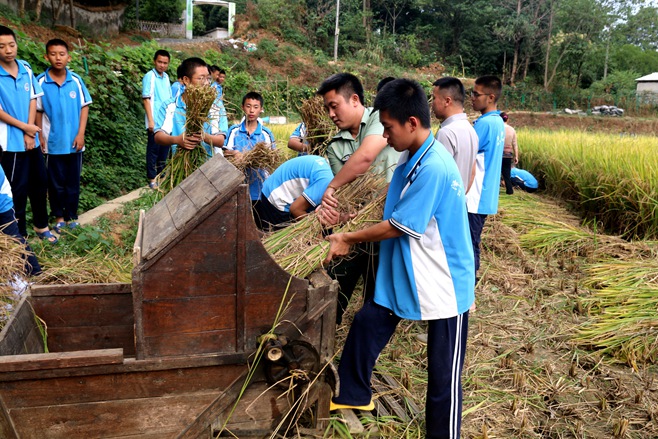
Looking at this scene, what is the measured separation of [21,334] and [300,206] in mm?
1509

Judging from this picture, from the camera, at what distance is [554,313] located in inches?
160

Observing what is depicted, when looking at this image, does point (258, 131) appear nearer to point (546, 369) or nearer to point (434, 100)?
point (434, 100)

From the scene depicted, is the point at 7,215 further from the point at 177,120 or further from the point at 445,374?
the point at 445,374

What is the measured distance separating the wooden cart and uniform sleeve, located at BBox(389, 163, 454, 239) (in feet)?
1.40

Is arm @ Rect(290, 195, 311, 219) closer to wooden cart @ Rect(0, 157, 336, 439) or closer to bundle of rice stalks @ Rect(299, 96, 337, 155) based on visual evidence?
wooden cart @ Rect(0, 157, 336, 439)

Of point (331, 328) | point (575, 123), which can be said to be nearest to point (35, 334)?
point (331, 328)

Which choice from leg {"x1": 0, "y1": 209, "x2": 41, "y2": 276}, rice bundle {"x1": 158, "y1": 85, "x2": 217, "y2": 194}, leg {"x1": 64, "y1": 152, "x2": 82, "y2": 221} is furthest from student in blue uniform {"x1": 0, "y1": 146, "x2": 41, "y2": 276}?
leg {"x1": 64, "y1": 152, "x2": 82, "y2": 221}

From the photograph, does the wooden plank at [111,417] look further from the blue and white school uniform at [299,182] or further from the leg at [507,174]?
the leg at [507,174]

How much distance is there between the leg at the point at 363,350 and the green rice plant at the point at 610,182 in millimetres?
4270

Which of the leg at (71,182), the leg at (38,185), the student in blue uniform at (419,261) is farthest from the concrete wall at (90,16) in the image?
the student in blue uniform at (419,261)

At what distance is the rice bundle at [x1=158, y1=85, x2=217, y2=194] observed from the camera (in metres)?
3.68

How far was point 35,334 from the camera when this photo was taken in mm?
2385

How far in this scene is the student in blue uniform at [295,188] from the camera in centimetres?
301

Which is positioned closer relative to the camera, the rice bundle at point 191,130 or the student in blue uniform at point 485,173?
the rice bundle at point 191,130
